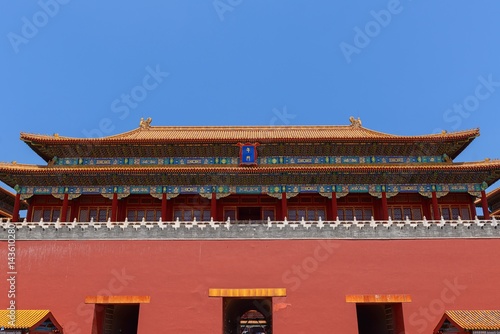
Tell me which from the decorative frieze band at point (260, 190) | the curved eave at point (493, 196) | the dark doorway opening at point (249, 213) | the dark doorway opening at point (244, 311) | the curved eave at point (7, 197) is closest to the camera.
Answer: the dark doorway opening at point (244, 311)

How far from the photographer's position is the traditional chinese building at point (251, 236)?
16625 millimetres

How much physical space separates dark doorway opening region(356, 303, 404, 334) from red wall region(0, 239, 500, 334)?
0.55 metres

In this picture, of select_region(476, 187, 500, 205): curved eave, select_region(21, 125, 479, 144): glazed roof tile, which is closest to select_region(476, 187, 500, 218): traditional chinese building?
select_region(476, 187, 500, 205): curved eave

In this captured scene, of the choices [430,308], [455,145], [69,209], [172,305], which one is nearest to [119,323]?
[172,305]

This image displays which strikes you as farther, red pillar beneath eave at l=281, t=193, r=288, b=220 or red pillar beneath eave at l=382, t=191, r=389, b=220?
red pillar beneath eave at l=281, t=193, r=288, b=220

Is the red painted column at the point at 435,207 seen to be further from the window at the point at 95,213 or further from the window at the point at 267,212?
the window at the point at 95,213

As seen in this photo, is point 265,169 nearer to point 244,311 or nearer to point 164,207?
point 164,207

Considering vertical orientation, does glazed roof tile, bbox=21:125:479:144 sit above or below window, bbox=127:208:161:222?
above

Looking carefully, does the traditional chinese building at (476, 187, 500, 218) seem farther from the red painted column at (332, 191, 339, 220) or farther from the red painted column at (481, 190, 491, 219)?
the red painted column at (332, 191, 339, 220)

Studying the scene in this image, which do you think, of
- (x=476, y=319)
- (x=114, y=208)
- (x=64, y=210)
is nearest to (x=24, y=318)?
(x=64, y=210)

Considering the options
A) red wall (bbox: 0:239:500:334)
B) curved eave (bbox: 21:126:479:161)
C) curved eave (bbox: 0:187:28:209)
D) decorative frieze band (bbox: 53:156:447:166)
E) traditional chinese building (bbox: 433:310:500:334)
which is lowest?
traditional chinese building (bbox: 433:310:500:334)

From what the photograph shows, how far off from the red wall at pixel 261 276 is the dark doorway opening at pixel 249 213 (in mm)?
4762

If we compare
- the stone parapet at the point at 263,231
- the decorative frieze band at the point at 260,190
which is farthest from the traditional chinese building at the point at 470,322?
the decorative frieze band at the point at 260,190

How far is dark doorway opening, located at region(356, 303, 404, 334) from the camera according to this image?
16781 mm
